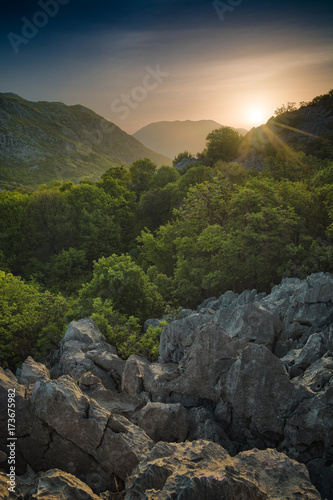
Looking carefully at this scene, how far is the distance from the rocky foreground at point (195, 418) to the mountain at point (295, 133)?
2121 inches

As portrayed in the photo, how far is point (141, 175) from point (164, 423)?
6221 centimetres

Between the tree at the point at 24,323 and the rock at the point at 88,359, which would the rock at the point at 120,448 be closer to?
the rock at the point at 88,359

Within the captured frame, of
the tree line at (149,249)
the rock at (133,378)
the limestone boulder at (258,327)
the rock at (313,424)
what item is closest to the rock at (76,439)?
the rock at (133,378)

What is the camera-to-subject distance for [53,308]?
28.0 metres

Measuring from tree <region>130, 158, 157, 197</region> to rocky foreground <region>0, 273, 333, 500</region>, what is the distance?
53622 millimetres

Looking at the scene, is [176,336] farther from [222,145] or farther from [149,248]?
[222,145]

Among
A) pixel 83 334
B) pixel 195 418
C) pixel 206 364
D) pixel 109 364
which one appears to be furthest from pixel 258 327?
pixel 83 334

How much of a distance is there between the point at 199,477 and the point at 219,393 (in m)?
7.42

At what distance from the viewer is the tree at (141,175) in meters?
69.1

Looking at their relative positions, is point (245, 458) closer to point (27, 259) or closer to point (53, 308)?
point (53, 308)

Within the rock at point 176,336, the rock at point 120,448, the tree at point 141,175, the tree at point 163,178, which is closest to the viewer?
the rock at point 120,448

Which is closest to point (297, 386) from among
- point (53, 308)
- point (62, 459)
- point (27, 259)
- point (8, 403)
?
point (62, 459)

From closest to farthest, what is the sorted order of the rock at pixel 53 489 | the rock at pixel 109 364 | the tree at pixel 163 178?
the rock at pixel 53 489
the rock at pixel 109 364
the tree at pixel 163 178

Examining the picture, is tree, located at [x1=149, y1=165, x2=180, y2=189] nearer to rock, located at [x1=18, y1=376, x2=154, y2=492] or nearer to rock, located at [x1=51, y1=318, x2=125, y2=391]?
rock, located at [x1=51, y1=318, x2=125, y2=391]
